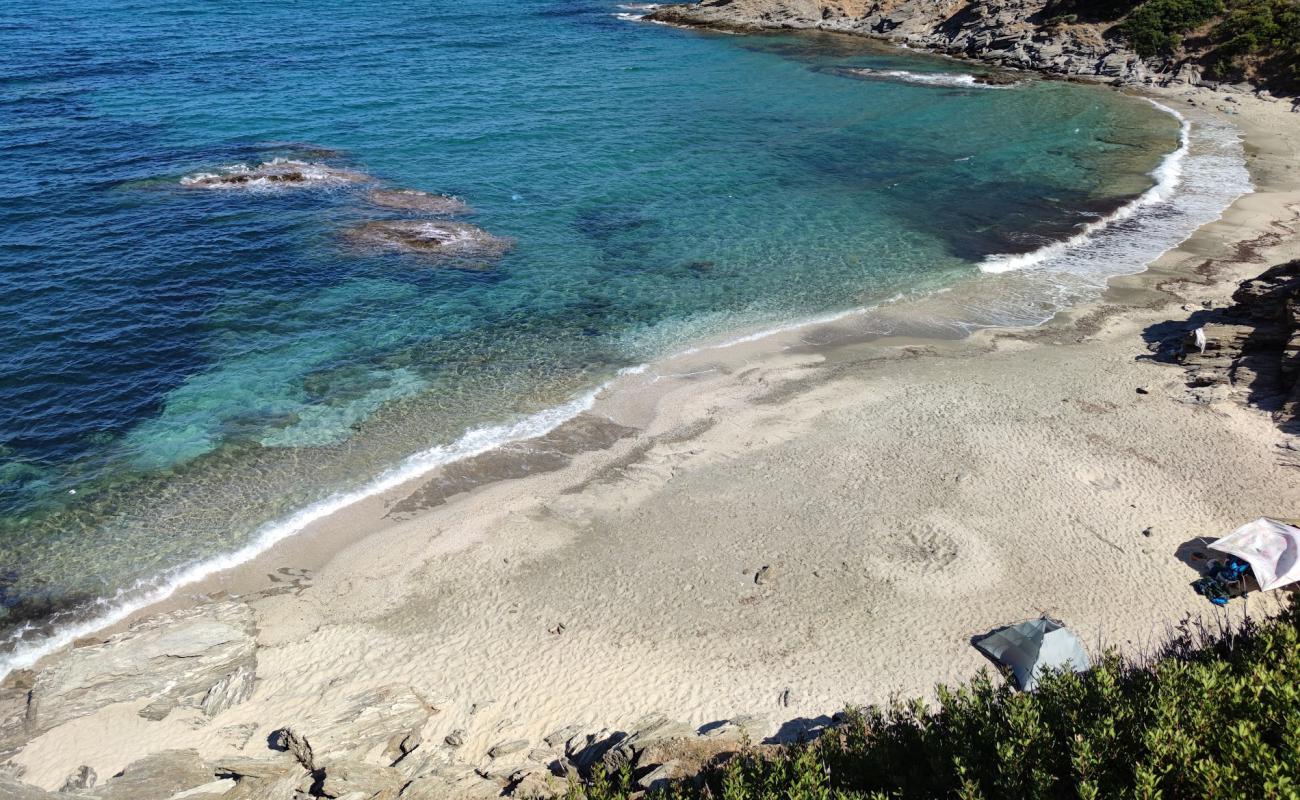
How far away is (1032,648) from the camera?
16359 millimetres

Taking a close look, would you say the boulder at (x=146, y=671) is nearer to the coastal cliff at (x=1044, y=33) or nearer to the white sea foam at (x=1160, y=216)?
the white sea foam at (x=1160, y=216)

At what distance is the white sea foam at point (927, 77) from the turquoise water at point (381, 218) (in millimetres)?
1083

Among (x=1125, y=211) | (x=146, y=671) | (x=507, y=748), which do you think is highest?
(x=1125, y=211)

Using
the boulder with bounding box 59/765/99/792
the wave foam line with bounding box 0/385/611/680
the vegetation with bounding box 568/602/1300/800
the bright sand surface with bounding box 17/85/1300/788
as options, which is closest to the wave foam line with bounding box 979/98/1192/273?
the bright sand surface with bounding box 17/85/1300/788

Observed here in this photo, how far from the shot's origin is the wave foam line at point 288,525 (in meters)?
18.8

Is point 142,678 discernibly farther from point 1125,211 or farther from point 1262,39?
point 1262,39

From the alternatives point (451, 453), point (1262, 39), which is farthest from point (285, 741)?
point (1262, 39)

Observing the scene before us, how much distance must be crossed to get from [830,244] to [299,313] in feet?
75.9

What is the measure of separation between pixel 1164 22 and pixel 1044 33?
896 centimetres

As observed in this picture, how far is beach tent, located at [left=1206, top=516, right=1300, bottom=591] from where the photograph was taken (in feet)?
57.5

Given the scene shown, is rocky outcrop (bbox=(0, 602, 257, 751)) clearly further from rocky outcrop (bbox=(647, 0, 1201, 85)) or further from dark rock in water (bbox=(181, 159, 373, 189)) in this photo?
rocky outcrop (bbox=(647, 0, 1201, 85))

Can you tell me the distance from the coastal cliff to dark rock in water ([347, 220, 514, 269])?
50.7 m

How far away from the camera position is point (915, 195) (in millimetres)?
42719

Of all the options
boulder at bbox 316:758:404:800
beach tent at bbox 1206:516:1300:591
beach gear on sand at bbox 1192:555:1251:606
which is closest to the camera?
boulder at bbox 316:758:404:800
